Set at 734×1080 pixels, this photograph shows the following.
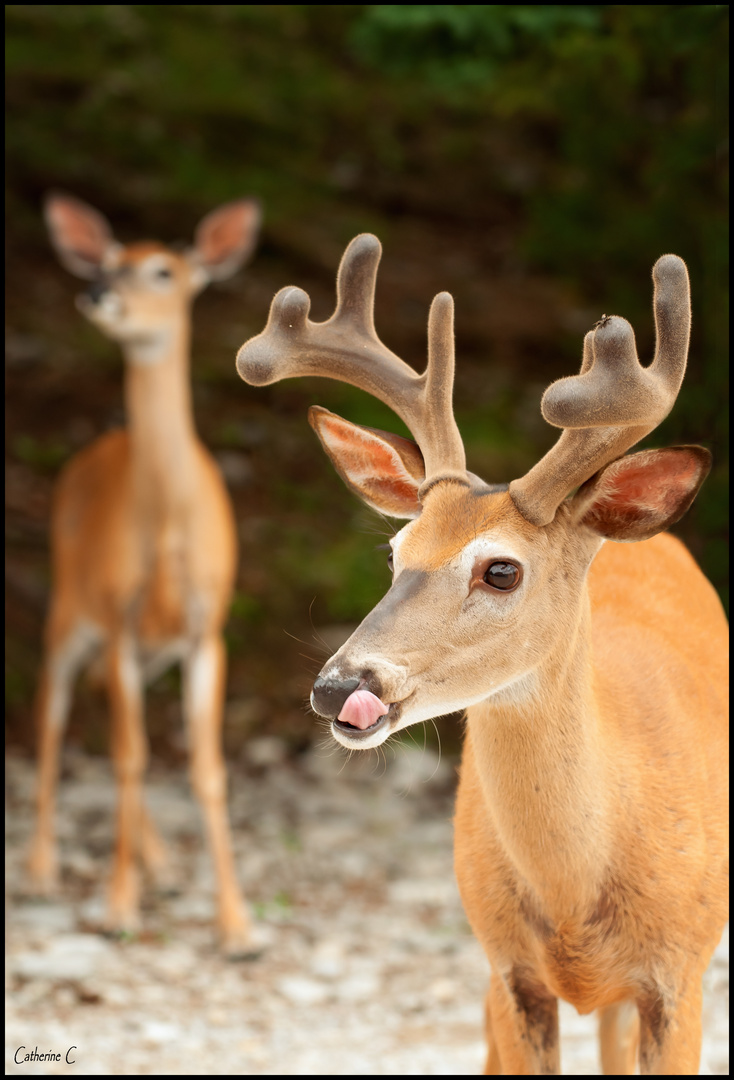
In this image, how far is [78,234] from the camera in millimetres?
6668

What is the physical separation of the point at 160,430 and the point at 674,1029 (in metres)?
3.86

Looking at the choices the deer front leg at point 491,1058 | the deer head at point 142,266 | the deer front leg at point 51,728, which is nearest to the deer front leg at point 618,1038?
the deer front leg at point 491,1058

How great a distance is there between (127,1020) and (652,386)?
11.4 ft

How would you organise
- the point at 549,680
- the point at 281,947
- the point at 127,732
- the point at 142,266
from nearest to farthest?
the point at 549,680 → the point at 281,947 → the point at 127,732 → the point at 142,266

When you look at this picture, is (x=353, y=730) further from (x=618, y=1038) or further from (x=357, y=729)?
(x=618, y=1038)

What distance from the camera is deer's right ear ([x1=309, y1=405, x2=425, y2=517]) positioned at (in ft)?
10.3

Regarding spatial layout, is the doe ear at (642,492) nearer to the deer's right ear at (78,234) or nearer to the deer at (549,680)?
the deer at (549,680)

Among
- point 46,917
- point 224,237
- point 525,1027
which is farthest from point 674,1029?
point 224,237

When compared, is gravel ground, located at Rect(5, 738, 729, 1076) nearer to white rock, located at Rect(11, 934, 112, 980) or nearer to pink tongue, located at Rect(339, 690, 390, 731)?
white rock, located at Rect(11, 934, 112, 980)

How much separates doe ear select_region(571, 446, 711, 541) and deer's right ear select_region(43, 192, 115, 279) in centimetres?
441

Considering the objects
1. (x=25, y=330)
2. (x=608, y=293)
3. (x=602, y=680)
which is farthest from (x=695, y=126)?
(x=25, y=330)

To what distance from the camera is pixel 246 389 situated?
9.97 metres

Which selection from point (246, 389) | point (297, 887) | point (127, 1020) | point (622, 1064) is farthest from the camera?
point (246, 389)

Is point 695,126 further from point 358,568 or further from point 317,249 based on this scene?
point 317,249
